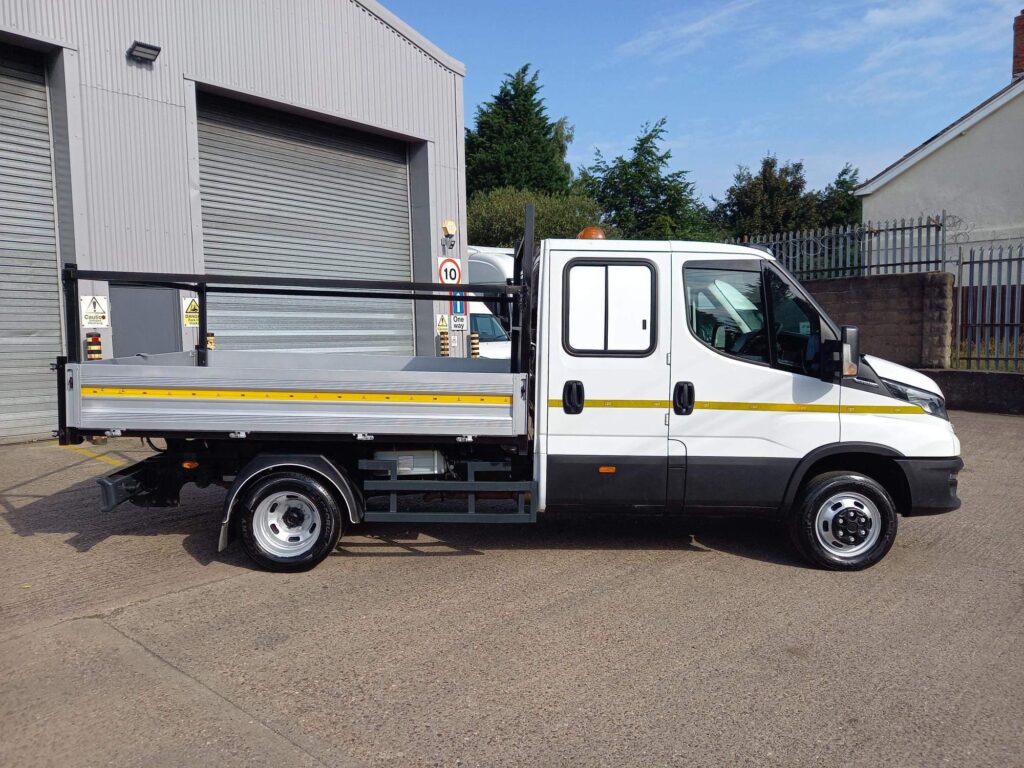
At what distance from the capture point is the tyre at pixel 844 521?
552cm

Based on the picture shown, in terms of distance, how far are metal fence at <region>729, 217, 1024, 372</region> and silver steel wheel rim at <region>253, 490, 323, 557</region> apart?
10.1 meters

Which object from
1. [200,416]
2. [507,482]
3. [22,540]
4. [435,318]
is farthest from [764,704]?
[435,318]

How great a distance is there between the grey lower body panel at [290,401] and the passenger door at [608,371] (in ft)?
1.14

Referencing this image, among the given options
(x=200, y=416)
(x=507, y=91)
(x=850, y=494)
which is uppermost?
(x=507, y=91)

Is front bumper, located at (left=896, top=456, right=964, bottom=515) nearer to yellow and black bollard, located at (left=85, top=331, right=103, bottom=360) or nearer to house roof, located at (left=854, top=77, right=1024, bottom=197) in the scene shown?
yellow and black bollard, located at (left=85, top=331, right=103, bottom=360)

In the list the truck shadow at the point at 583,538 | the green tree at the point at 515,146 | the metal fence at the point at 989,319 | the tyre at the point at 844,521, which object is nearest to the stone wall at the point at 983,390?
the metal fence at the point at 989,319

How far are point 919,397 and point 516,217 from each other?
89.6 feet

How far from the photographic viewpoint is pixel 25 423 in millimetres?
10922

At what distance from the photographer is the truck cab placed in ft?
17.9

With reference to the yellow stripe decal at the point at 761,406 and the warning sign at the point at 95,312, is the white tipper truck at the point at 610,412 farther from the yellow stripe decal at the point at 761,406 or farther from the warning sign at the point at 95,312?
the warning sign at the point at 95,312

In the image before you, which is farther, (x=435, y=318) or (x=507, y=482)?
(x=435, y=318)

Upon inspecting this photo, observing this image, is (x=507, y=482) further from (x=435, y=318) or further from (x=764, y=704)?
(x=435, y=318)

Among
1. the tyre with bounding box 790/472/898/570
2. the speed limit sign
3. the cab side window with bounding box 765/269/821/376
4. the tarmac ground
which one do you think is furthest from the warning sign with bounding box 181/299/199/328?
the tyre with bounding box 790/472/898/570

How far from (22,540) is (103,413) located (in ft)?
6.19
